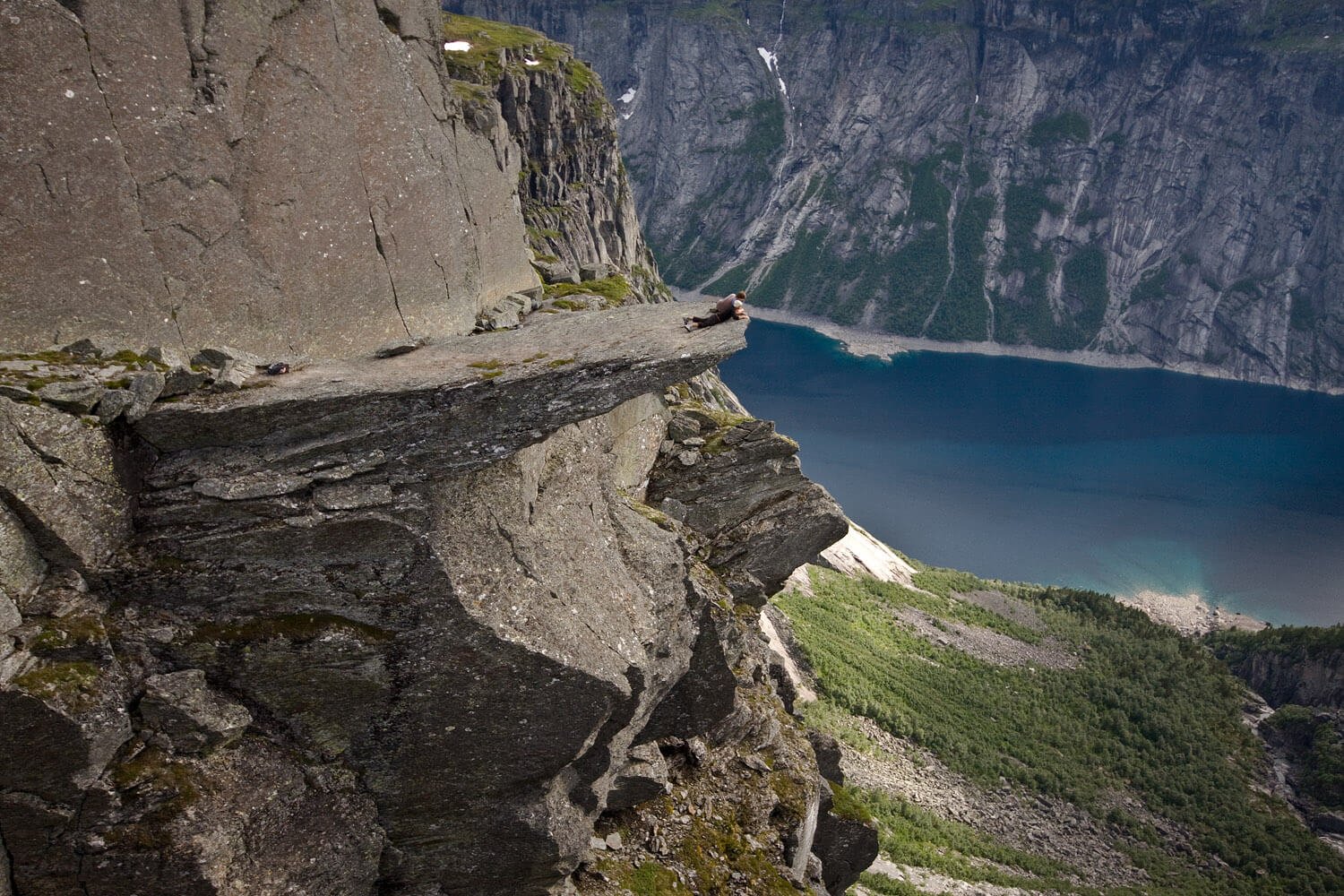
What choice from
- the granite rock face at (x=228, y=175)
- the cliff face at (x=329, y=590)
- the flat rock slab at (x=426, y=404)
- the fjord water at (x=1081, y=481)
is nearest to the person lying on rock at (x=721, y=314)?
the cliff face at (x=329, y=590)

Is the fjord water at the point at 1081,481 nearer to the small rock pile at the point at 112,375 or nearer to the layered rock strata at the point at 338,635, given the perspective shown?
the layered rock strata at the point at 338,635

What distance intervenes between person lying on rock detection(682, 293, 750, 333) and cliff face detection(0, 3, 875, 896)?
0.81 feet

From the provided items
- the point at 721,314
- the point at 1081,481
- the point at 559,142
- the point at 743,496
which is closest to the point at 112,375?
the point at 721,314

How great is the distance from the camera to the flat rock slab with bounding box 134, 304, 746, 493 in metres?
9.99

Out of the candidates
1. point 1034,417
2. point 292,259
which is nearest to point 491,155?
point 292,259

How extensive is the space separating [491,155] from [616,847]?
1471cm

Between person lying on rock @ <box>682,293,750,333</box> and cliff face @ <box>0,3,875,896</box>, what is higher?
person lying on rock @ <box>682,293,750,333</box>

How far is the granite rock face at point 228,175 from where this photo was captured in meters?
9.85

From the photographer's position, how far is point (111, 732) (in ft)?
30.5

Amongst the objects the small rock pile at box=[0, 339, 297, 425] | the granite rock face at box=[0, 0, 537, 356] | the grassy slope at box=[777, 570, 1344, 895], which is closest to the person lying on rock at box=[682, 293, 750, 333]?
the granite rock face at box=[0, 0, 537, 356]

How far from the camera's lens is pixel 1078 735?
52688 mm

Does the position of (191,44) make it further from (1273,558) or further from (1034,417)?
(1034,417)

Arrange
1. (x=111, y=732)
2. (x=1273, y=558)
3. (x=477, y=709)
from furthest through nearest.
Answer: (x=1273, y=558) → (x=477, y=709) → (x=111, y=732)

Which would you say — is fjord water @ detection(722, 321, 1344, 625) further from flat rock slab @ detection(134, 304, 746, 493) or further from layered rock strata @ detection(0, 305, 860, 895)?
flat rock slab @ detection(134, 304, 746, 493)
